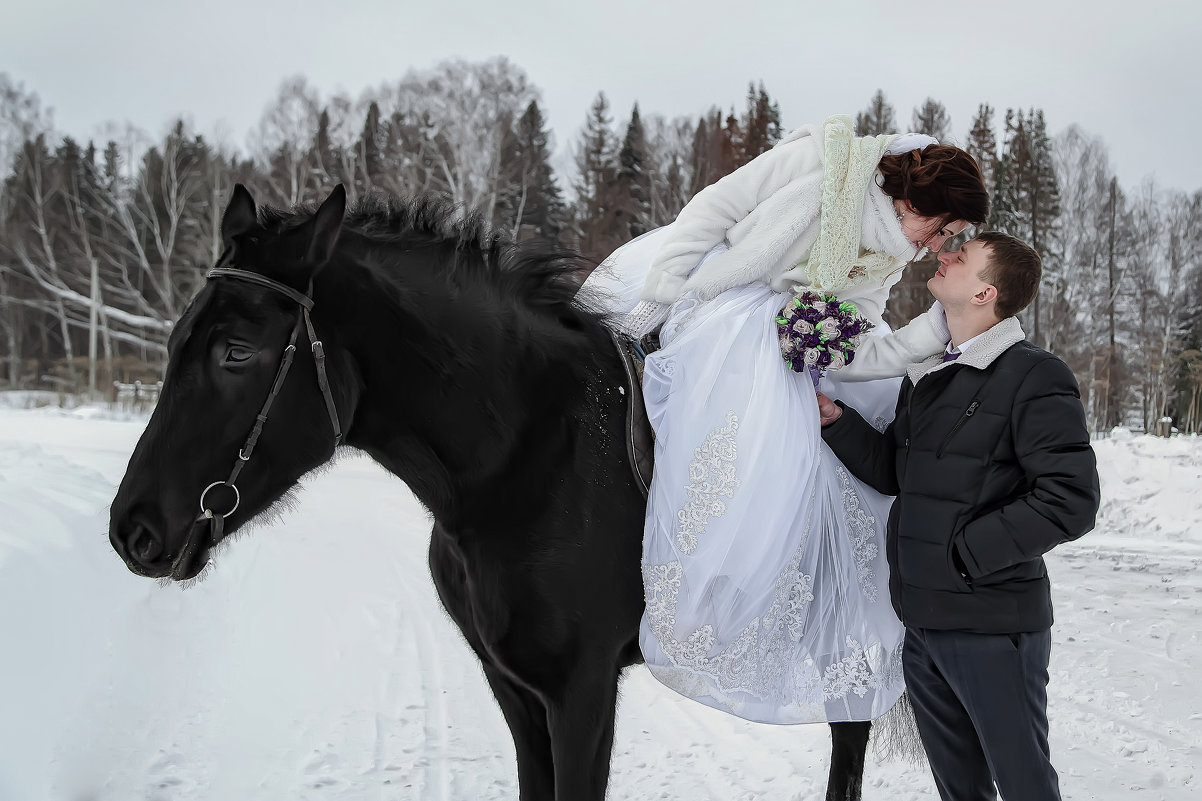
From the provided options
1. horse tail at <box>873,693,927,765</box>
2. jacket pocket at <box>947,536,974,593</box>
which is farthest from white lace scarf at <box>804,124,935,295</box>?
horse tail at <box>873,693,927,765</box>

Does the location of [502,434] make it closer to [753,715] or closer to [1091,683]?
[753,715]

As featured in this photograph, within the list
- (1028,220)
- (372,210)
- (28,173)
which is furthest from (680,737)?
(28,173)

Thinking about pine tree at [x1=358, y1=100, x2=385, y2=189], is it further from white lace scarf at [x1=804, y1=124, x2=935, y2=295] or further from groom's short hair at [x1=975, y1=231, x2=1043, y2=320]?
groom's short hair at [x1=975, y1=231, x2=1043, y2=320]

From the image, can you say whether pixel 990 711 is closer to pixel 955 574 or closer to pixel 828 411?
pixel 955 574

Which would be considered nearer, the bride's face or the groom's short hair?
the groom's short hair

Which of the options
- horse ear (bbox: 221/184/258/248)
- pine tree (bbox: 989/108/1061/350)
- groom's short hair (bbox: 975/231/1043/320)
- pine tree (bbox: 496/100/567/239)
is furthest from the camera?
pine tree (bbox: 989/108/1061/350)

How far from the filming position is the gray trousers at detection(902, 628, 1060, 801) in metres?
1.88

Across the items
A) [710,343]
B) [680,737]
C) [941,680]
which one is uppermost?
[710,343]

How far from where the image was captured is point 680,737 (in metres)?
3.81

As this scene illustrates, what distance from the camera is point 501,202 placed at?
76.6 feet

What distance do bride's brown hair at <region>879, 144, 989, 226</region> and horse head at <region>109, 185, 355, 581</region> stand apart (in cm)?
158

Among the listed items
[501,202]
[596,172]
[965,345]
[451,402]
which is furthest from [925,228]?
[596,172]

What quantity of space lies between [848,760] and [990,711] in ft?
4.14

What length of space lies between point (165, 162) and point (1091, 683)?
3219cm
